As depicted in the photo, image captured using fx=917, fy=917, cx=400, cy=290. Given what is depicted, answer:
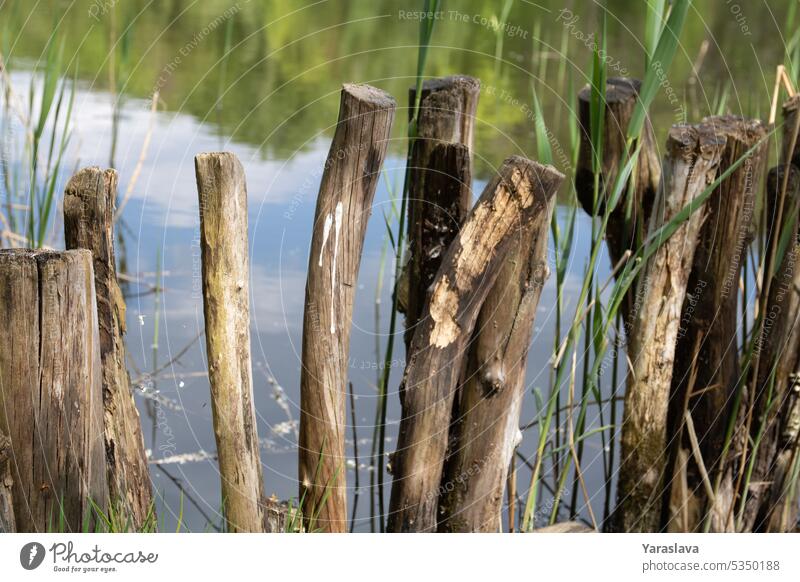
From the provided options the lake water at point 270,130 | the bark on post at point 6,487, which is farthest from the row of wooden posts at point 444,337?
the lake water at point 270,130

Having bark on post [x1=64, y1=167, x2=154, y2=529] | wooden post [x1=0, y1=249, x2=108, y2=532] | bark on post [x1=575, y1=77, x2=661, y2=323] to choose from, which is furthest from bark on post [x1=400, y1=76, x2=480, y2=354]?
wooden post [x1=0, y1=249, x2=108, y2=532]

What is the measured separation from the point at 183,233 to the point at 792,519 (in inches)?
102

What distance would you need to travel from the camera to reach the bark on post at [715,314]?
9.00 ft

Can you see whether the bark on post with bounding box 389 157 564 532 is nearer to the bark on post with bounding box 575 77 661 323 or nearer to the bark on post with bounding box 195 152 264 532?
the bark on post with bounding box 195 152 264 532

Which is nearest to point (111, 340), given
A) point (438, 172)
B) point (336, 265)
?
point (336, 265)

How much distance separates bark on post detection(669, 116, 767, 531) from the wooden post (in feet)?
5.74

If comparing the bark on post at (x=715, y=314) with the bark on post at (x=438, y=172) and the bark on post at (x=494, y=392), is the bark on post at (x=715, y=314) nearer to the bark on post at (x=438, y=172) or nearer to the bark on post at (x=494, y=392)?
the bark on post at (x=494, y=392)

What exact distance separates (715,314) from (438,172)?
98 centimetres

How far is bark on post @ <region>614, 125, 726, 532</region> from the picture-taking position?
265 centimetres

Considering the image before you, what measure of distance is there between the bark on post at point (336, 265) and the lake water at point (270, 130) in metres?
0.29

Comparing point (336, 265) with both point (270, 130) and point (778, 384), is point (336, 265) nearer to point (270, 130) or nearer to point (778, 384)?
point (778, 384)

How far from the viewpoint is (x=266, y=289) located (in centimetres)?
375
